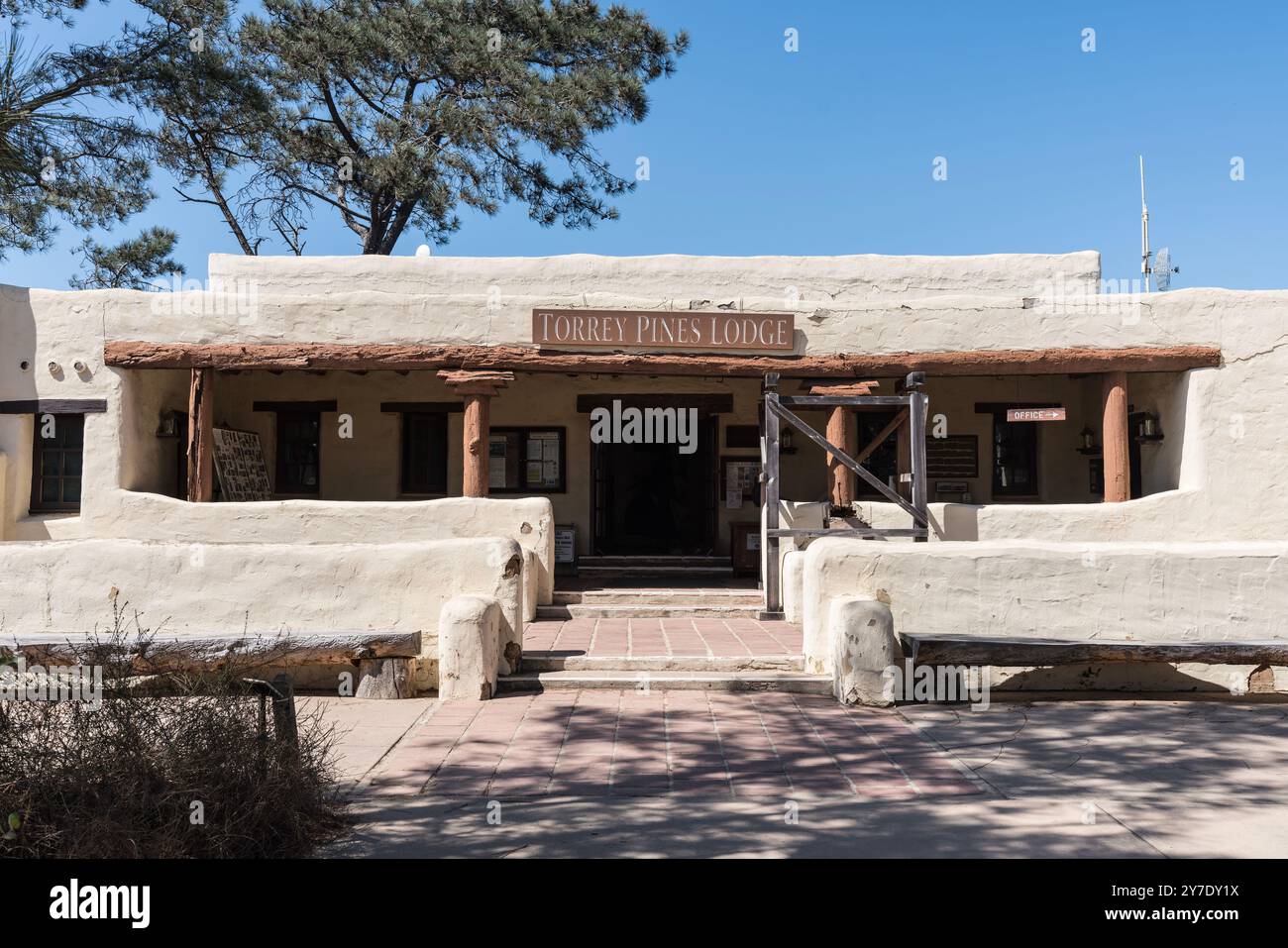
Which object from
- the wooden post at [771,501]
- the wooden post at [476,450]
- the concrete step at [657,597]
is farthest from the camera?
the wooden post at [476,450]

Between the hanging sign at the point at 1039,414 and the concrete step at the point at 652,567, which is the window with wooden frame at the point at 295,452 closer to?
the concrete step at the point at 652,567

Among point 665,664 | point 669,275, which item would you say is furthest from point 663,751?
point 669,275

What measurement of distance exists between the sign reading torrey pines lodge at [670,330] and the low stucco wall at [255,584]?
157 inches

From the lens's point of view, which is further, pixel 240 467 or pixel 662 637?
pixel 240 467

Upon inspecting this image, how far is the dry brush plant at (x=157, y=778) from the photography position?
3.18 meters

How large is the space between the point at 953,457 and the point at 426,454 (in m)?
7.82

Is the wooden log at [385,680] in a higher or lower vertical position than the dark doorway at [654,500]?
lower

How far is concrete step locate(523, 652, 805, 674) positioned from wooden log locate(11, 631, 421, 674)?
111 cm

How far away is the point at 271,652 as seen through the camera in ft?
21.1

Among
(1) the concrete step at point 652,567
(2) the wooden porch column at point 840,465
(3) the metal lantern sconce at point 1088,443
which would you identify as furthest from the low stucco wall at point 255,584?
(3) the metal lantern sconce at point 1088,443

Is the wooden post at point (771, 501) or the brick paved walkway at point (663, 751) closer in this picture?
the brick paved walkway at point (663, 751)

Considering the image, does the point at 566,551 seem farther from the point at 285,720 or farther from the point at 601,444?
the point at 285,720

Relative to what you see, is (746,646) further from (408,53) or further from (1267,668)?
(408,53)

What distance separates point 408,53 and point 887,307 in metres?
11.7
